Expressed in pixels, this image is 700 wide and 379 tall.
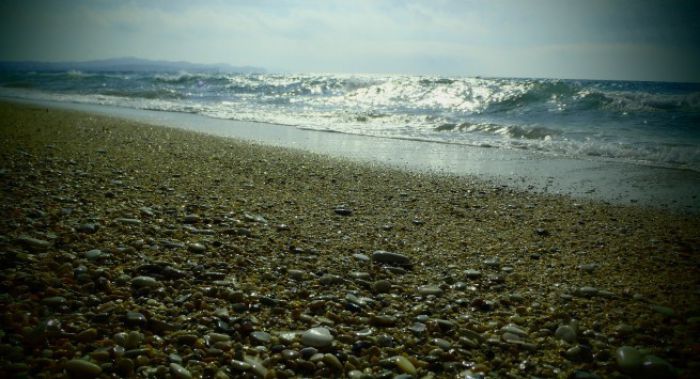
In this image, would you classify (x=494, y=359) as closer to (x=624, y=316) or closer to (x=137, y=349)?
(x=624, y=316)

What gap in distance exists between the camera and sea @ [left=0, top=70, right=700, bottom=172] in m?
11.3

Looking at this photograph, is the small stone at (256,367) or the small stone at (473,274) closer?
the small stone at (256,367)

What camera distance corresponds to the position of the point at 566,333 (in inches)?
93.8

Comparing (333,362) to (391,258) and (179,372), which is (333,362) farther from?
(391,258)

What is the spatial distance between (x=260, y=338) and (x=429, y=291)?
130 centimetres

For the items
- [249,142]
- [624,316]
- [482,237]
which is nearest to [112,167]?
[249,142]

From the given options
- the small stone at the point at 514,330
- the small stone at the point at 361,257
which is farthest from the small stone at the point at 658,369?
the small stone at the point at 361,257

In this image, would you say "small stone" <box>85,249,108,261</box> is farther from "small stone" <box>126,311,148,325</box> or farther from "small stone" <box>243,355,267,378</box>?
"small stone" <box>243,355,267,378</box>

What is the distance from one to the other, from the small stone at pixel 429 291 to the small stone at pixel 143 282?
1.91 metres

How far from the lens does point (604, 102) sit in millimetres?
18938

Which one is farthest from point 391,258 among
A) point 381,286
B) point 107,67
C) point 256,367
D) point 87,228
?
point 107,67

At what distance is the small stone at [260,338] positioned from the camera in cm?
218

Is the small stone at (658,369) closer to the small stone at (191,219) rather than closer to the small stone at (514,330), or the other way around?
the small stone at (514,330)

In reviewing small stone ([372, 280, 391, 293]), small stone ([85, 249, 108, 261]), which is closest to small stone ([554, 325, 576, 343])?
small stone ([372, 280, 391, 293])
